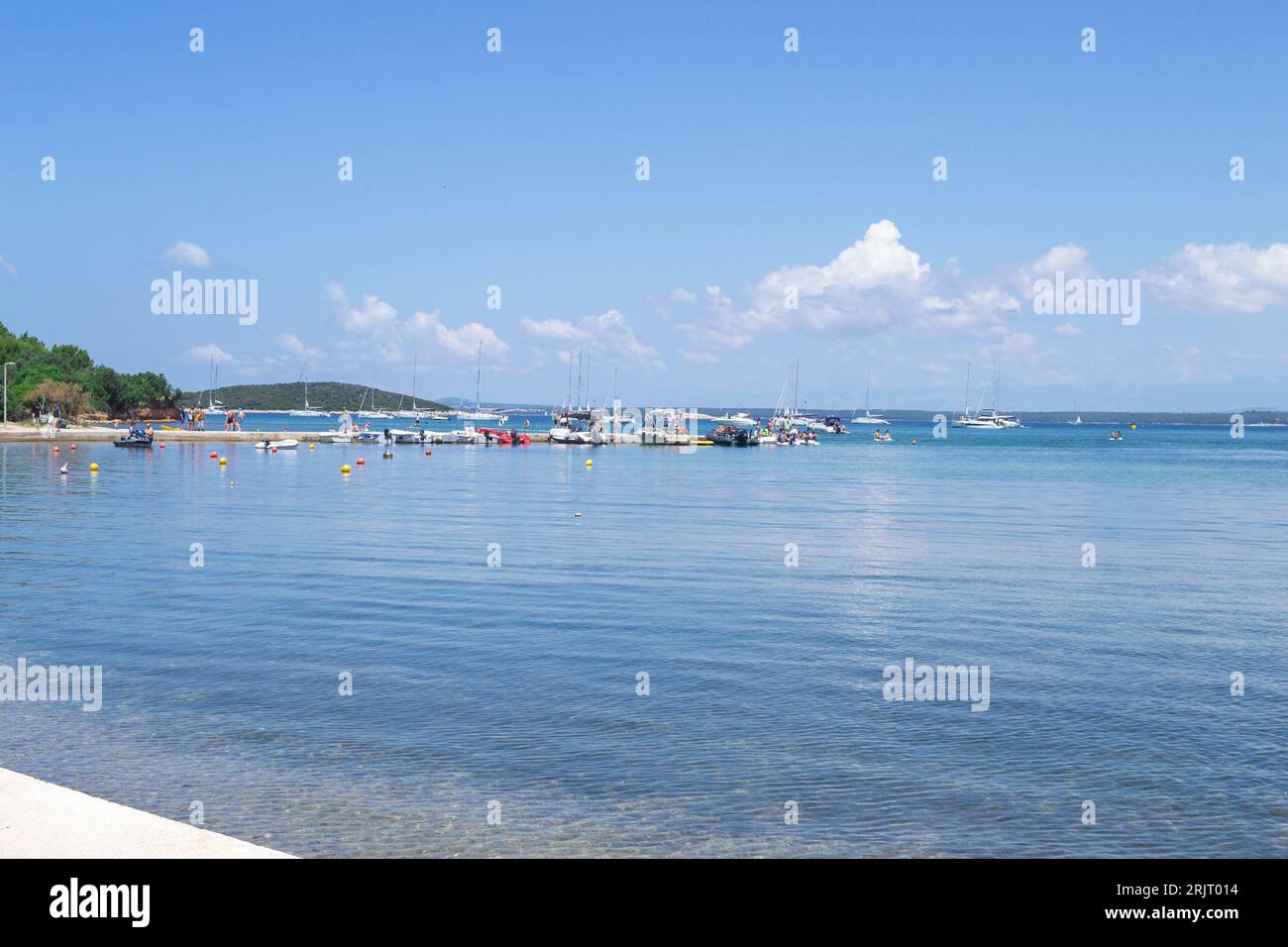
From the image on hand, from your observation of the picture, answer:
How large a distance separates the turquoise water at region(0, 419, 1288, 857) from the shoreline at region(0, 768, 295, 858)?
1605mm

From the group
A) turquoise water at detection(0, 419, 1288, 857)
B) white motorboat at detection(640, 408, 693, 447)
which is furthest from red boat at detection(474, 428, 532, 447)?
turquoise water at detection(0, 419, 1288, 857)

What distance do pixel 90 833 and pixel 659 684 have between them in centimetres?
1059

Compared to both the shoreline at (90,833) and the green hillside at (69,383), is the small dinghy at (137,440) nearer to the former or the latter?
the green hillside at (69,383)

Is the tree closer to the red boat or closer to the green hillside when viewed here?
the green hillside

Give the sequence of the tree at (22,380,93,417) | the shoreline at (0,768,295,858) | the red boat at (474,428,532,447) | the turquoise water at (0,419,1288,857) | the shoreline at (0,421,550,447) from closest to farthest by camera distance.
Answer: the shoreline at (0,768,295,858) → the turquoise water at (0,419,1288,857) → the shoreline at (0,421,550,447) → the tree at (22,380,93,417) → the red boat at (474,428,532,447)

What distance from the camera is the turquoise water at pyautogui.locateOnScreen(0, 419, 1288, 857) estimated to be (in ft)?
42.2

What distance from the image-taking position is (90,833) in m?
10.1

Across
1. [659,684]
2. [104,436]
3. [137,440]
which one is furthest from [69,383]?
[659,684]

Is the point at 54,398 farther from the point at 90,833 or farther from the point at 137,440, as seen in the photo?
→ the point at 90,833

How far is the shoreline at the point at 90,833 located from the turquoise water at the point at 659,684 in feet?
5.26

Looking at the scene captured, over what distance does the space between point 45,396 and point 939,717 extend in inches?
6277

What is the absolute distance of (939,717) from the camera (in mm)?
17500

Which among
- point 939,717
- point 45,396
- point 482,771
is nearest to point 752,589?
point 939,717

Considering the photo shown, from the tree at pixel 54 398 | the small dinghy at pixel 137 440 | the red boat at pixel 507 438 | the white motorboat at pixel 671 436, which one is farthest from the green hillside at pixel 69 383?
the white motorboat at pixel 671 436
